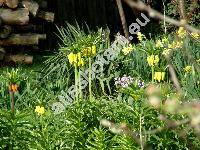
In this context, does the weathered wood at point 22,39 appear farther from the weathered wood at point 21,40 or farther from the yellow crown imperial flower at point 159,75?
the yellow crown imperial flower at point 159,75

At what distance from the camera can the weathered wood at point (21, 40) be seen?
6.89 m

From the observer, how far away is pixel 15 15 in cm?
673

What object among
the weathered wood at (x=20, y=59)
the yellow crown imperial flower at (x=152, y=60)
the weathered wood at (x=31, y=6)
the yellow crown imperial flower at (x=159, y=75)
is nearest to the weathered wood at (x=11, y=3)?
the weathered wood at (x=31, y=6)

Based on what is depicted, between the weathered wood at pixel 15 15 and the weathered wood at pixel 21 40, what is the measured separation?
0.86 feet

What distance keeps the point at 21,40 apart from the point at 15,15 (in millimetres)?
424

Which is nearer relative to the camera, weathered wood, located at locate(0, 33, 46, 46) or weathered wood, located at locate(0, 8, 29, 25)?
weathered wood, located at locate(0, 8, 29, 25)

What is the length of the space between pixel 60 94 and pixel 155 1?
4978mm

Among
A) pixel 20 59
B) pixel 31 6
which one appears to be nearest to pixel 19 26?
pixel 31 6

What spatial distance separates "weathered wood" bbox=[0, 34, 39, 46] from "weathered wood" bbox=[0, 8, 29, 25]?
26 centimetres

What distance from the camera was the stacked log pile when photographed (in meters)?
6.72

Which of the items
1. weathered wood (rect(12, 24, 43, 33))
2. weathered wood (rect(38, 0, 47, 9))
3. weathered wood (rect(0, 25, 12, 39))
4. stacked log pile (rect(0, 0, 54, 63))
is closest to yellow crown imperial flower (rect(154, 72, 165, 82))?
stacked log pile (rect(0, 0, 54, 63))

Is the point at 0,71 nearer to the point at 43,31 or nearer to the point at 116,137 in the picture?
the point at 43,31

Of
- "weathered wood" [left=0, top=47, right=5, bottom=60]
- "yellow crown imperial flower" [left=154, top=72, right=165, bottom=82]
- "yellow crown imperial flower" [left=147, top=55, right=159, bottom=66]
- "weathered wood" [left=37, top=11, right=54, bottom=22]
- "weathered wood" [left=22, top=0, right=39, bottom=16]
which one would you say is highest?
"weathered wood" [left=22, top=0, right=39, bottom=16]

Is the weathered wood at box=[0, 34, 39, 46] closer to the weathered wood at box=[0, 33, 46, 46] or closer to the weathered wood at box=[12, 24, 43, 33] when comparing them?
the weathered wood at box=[0, 33, 46, 46]
